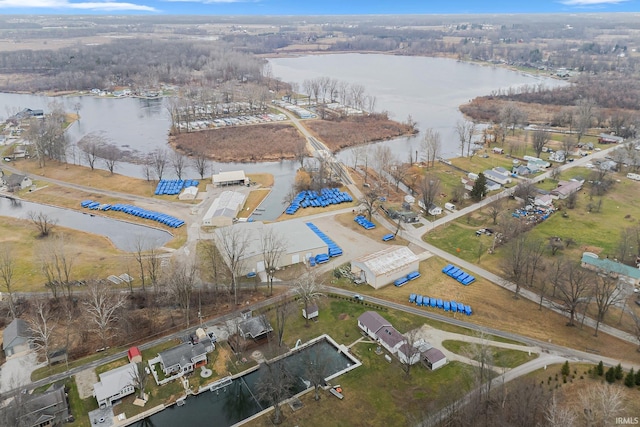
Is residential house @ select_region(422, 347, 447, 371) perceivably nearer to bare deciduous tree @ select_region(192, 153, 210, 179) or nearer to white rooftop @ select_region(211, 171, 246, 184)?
white rooftop @ select_region(211, 171, 246, 184)

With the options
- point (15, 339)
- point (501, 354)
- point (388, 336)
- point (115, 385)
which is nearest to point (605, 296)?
point (501, 354)

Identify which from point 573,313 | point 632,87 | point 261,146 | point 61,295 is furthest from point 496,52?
point 61,295

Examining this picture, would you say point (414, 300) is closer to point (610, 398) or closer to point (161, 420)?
point (610, 398)

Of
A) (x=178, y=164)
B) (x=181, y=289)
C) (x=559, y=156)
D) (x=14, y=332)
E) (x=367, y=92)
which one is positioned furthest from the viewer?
(x=367, y=92)

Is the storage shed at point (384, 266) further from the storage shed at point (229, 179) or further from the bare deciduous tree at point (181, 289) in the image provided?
the storage shed at point (229, 179)

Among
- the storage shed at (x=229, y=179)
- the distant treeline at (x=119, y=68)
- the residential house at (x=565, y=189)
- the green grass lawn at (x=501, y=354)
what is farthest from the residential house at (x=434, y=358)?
the distant treeline at (x=119, y=68)

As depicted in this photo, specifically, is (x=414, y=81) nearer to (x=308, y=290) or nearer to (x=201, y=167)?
(x=201, y=167)
